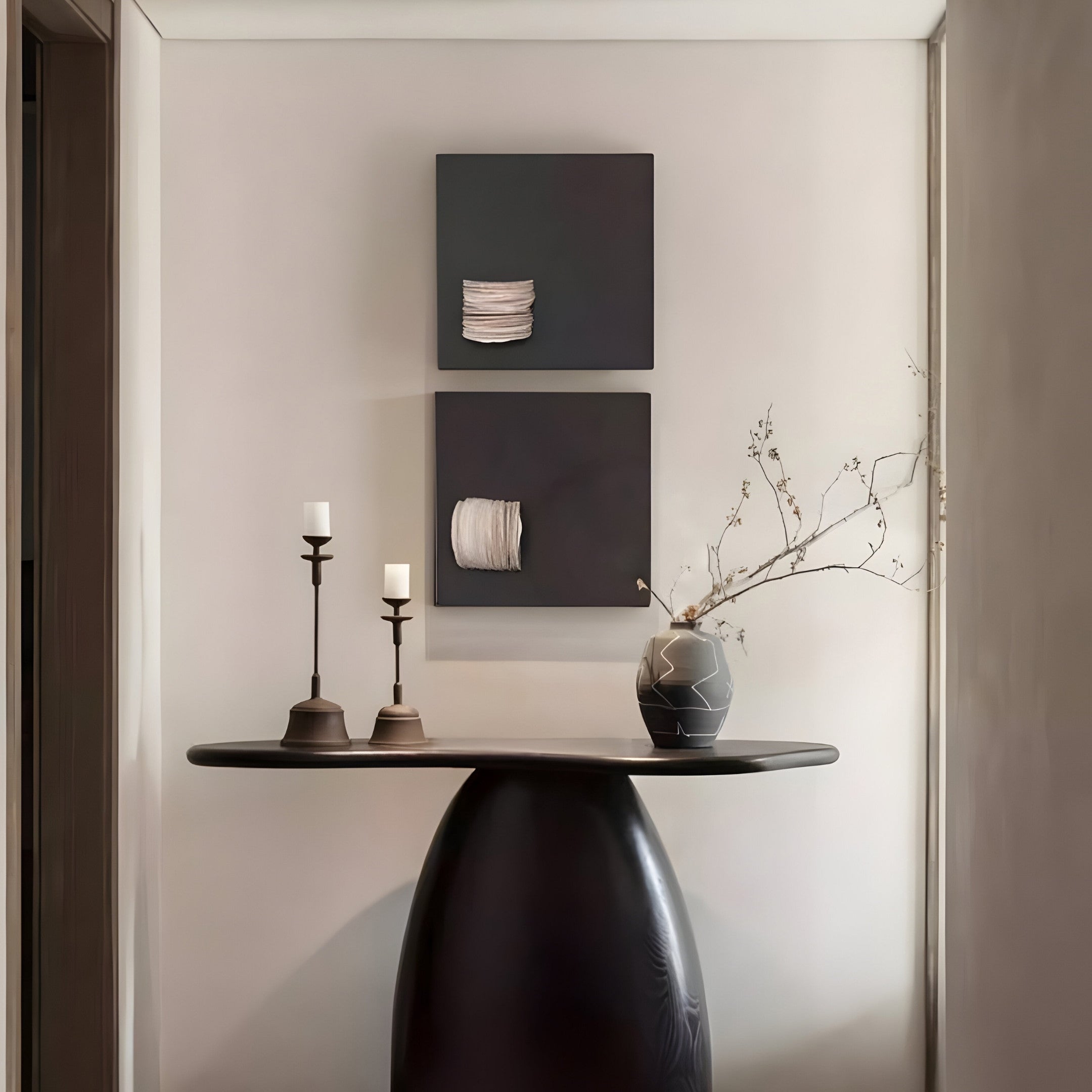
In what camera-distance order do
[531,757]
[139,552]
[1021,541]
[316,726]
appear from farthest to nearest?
1. [139,552]
2. [316,726]
3. [531,757]
4. [1021,541]

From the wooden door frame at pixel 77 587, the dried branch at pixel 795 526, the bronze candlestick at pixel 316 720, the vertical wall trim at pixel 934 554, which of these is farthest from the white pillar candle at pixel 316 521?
the vertical wall trim at pixel 934 554

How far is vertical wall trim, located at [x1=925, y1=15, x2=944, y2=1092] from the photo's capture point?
2080 millimetres

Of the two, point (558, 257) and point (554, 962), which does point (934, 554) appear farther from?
point (554, 962)

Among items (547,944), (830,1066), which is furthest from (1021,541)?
(830,1066)

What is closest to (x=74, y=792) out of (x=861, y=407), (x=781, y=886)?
(x=781, y=886)

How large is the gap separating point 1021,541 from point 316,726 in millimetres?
1541

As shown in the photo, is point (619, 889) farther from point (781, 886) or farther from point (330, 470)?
point (330, 470)

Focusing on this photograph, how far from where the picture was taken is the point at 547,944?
174 cm

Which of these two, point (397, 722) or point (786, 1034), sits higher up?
point (397, 722)

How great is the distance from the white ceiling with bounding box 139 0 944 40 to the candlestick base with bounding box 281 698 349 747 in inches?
54.7

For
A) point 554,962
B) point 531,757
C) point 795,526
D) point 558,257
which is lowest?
point 554,962

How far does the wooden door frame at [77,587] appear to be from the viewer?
1.88 meters

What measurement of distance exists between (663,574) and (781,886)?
0.70 meters

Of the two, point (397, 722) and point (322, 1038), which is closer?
point (397, 722)
